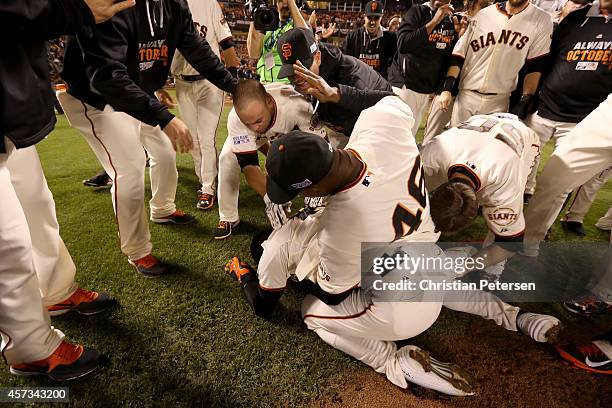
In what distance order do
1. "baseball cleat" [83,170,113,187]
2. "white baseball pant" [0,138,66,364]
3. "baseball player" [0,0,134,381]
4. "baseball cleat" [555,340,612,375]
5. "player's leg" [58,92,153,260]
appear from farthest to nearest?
1. "baseball cleat" [83,170,113,187]
2. "player's leg" [58,92,153,260]
3. "baseball cleat" [555,340,612,375]
4. "white baseball pant" [0,138,66,364]
5. "baseball player" [0,0,134,381]

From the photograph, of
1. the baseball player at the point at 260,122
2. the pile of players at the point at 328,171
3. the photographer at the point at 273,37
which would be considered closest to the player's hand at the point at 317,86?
the pile of players at the point at 328,171

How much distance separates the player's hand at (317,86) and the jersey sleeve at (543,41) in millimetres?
2406

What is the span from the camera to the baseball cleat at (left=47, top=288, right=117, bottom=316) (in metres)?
1.97

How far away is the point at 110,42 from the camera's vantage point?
178 centimetres

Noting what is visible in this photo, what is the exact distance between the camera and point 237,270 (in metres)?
2.31

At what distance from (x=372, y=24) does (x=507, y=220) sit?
3.90m

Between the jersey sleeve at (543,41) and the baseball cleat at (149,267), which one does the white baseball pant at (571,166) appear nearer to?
the jersey sleeve at (543,41)

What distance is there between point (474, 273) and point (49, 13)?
8.68 ft

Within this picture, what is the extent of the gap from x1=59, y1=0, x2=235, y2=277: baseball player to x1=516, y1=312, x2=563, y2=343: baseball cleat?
232 cm

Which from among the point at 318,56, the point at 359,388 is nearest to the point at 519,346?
the point at 359,388

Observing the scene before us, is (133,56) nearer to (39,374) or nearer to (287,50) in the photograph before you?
(287,50)

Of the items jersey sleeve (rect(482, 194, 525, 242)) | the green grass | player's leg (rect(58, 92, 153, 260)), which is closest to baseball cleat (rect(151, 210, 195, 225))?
the green grass

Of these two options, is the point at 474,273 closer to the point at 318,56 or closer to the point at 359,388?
the point at 359,388

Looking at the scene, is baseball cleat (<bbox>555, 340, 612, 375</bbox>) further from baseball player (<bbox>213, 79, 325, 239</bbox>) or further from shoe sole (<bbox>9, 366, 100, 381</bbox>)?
shoe sole (<bbox>9, 366, 100, 381</bbox>)
